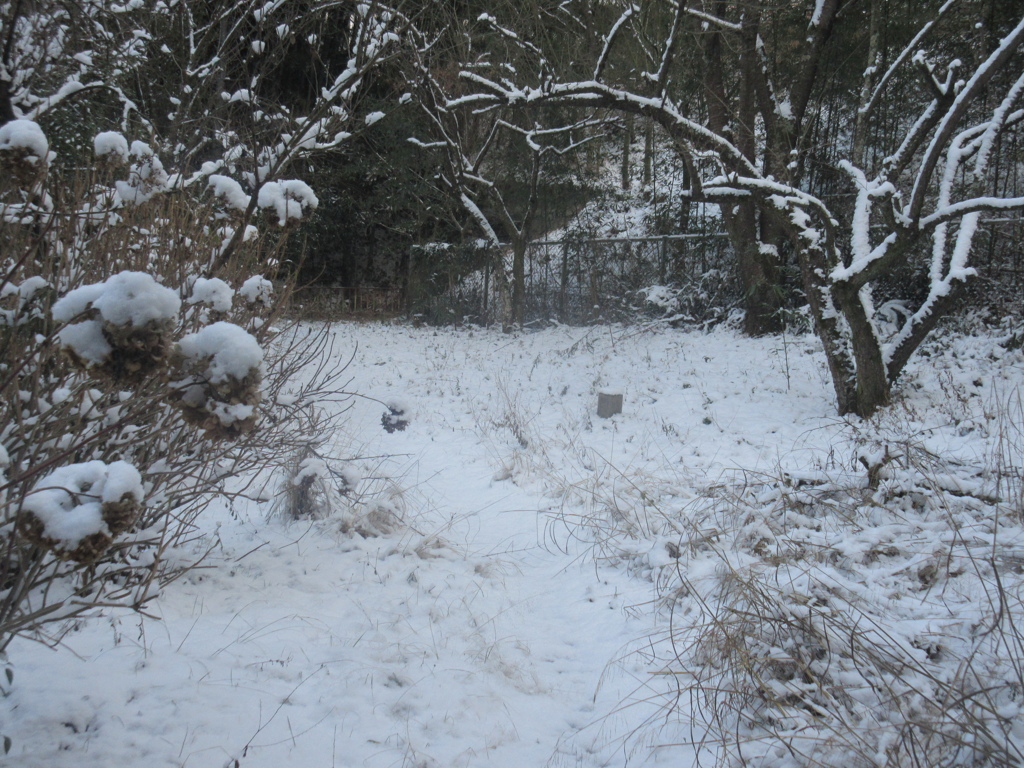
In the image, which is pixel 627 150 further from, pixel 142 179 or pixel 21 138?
Result: pixel 21 138

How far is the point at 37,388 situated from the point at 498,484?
3.12 metres

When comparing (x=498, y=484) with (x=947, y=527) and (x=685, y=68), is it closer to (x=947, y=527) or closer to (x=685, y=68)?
(x=947, y=527)

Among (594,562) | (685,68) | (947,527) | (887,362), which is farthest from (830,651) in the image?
(685,68)

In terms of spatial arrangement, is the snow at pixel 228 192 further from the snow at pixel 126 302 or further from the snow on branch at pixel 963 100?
the snow on branch at pixel 963 100

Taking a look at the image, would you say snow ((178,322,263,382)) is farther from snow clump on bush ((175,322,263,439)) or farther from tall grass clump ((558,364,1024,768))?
tall grass clump ((558,364,1024,768))

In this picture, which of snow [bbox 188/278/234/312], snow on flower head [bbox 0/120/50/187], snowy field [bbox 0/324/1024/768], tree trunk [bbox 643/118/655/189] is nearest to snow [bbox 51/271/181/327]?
snow [bbox 188/278/234/312]

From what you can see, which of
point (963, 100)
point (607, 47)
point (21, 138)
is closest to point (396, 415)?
point (21, 138)

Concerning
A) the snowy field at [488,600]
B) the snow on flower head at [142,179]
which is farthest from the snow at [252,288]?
the snowy field at [488,600]

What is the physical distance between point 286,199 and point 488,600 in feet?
6.48

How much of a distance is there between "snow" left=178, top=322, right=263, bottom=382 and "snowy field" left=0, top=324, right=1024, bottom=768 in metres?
1.39

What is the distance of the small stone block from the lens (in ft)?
19.8

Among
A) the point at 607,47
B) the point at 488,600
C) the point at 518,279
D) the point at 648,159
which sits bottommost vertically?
the point at 488,600

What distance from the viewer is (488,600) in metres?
2.95

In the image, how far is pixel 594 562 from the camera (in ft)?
10.8
